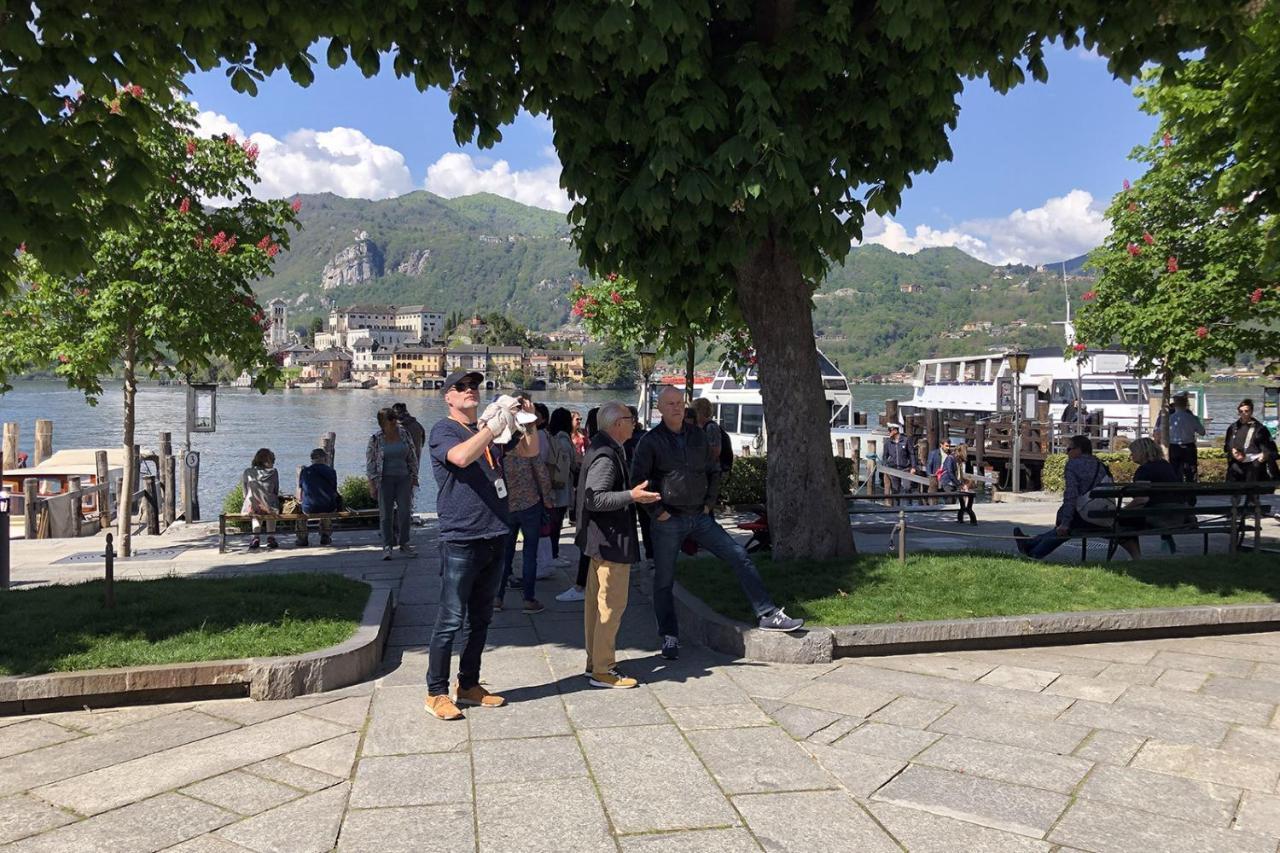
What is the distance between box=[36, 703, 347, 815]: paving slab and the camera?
13.7 feet

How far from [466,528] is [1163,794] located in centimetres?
366

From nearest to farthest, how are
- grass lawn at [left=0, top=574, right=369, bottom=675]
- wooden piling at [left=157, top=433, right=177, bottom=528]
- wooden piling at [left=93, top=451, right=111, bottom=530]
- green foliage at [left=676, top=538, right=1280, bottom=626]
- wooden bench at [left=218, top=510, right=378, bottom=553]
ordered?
grass lawn at [left=0, top=574, right=369, bottom=675] → green foliage at [left=676, top=538, right=1280, bottom=626] → wooden bench at [left=218, top=510, right=378, bottom=553] → wooden piling at [left=157, top=433, right=177, bottom=528] → wooden piling at [left=93, top=451, right=111, bottom=530]

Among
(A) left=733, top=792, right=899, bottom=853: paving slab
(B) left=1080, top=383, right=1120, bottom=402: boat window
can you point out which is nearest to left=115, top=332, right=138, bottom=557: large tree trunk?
(A) left=733, top=792, right=899, bottom=853: paving slab

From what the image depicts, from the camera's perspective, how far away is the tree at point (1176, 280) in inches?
789

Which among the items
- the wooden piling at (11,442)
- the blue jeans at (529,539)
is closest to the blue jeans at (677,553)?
the blue jeans at (529,539)

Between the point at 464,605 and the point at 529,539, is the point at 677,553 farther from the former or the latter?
the point at 529,539

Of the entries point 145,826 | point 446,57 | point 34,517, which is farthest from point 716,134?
point 34,517

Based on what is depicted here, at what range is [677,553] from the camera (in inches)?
254

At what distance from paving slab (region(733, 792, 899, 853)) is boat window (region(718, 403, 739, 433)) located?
31.2 meters

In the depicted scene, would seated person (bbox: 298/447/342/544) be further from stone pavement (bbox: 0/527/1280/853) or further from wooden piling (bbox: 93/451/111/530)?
wooden piling (bbox: 93/451/111/530)

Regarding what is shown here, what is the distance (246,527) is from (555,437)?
659cm

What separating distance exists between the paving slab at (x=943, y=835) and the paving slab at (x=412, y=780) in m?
1.86

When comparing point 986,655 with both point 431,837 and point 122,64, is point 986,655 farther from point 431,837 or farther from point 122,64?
point 122,64

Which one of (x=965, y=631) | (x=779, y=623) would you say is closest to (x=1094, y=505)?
(x=965, y=631)
